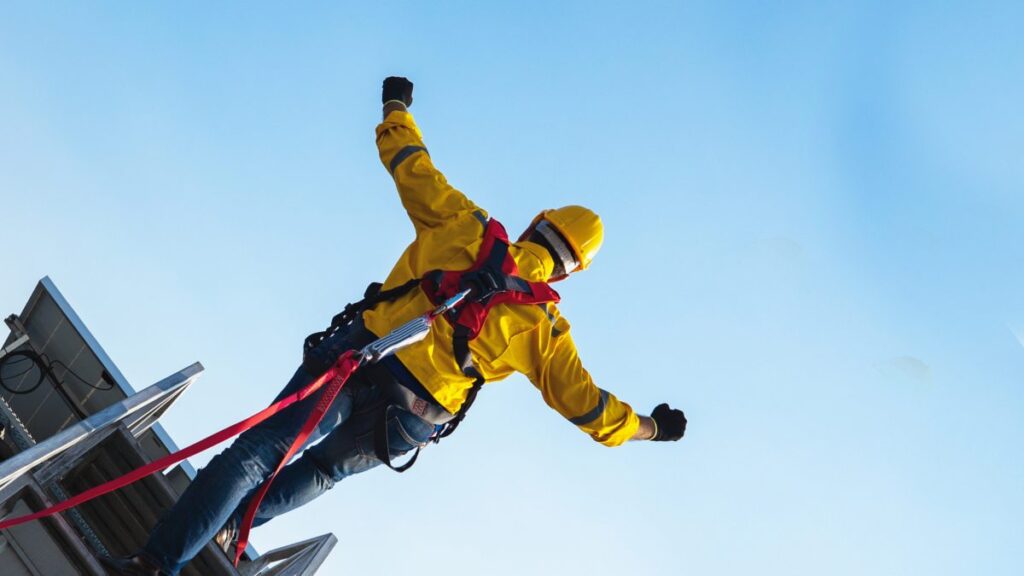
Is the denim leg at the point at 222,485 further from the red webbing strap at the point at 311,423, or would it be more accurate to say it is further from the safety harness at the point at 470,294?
the safety harness at the point at 470,294

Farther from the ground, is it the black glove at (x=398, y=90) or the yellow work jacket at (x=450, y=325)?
the black glove at (x=398, y=90)

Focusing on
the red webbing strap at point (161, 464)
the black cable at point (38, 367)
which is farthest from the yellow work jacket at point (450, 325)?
the black cable at point (38, 367)

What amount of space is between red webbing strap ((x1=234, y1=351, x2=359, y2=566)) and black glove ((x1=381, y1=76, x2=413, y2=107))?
236cm

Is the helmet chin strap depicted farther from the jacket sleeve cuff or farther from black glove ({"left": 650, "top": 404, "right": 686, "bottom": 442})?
→ black glove ({"left": 650, "top": 404, "right": 686, "bottom": 442})

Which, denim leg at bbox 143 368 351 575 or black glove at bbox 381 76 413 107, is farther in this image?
black glove at bbox 381 76 413 107

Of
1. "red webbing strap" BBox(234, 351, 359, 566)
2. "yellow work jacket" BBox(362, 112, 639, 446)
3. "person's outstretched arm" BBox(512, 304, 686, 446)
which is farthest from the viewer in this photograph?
"person's outstretched arm" BBox(512, 304, 686, 446)

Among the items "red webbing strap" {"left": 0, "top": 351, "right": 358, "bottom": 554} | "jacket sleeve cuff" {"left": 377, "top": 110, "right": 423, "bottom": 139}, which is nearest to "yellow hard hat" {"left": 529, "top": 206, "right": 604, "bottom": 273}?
"jacket sleeve cuff" {"left": 377, "top": 110, "right": 423, "bottom": 139}

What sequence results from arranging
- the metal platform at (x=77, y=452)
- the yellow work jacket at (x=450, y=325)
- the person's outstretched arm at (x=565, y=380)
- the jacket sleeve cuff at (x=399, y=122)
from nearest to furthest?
the metal platform at (x=77, y=452) < the yellow work jacket at (x=450, y=325) < the person's outstretched arm at (x=565, y=380) < the jacket sleeve cuff at (x=399, y=122)

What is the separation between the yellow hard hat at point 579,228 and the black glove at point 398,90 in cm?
118

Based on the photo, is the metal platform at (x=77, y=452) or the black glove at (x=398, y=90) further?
the black glove at (x=398, y=90)

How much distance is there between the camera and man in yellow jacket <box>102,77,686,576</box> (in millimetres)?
5805

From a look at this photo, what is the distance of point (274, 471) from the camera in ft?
17.0

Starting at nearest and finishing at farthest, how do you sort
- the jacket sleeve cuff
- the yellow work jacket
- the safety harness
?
the safety harness
the yellow work jacket
the jacket sleeve cuff

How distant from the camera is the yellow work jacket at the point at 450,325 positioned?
5.86 meters
